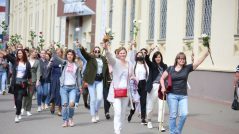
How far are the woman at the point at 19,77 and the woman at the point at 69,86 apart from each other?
117 cm

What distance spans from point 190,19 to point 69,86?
37.3ft

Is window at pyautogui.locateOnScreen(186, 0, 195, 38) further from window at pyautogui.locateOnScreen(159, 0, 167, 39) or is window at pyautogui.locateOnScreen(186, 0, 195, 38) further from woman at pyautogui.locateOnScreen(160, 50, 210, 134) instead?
woman at pyautogui.locateOnScreen(160, 50, 210, 134)

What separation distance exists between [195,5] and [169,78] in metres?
12.5

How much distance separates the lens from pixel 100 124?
38.7ft

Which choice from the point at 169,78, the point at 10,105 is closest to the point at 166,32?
the point at 10,105

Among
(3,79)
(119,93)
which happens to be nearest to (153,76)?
(119,93)

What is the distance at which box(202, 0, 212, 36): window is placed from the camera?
20.1 m

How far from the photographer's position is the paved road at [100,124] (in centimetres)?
1062

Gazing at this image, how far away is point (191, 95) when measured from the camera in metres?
20.7

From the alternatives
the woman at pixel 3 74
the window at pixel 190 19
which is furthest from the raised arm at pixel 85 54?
the window at pixel 190 19

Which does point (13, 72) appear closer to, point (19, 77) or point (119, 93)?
point (19, 77)

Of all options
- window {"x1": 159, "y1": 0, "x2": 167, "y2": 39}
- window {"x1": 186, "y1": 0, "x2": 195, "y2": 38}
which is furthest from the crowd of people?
window {"x1": 159, "y1": 0, "x2": 167, "y2": 39}

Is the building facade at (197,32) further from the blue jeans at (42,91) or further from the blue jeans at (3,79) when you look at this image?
the blue jeans at (3,79)

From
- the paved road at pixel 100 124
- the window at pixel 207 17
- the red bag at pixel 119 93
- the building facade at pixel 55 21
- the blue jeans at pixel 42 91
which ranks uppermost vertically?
the building facade at pixel 55 21
